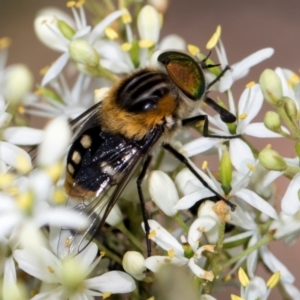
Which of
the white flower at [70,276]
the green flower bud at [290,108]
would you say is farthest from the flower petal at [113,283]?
the green flower bud at [290,108]

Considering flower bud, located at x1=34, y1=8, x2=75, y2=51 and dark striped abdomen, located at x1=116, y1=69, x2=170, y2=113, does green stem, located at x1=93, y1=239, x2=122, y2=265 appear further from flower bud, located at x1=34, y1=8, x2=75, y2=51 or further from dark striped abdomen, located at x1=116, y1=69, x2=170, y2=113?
flower bud, located at x1=34, y1=8, x2=75, y2=51

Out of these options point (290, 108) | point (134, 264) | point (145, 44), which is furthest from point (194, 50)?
point (134, 264)

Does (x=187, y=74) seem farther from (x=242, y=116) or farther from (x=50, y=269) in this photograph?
(x=50, y=269)

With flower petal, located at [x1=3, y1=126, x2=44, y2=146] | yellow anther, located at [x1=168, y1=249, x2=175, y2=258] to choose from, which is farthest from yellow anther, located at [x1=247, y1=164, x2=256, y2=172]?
flower petal, located at [x1=3, y1=126, x2=44, y2=146]

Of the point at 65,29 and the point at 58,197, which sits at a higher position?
the point at 65,29

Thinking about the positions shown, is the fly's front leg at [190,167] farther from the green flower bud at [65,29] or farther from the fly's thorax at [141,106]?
the green flower bud at [65,29]

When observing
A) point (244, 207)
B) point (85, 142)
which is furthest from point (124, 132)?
point (244, 207)
